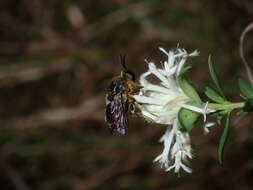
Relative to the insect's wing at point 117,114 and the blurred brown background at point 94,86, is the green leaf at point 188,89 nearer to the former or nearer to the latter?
the insect's wing at point 117,114

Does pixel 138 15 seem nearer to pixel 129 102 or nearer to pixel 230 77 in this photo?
pixel 230 77

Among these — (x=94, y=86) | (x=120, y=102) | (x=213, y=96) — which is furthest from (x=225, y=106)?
(x=94, y=86)

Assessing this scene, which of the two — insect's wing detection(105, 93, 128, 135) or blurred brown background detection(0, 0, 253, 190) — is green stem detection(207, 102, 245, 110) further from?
blurred brown background detection(0, 0, 253, 190)

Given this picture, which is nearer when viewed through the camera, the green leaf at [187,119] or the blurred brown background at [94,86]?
the green leaf at [187,119]

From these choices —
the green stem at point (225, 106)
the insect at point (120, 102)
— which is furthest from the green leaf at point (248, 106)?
the insect at point (120, 102)

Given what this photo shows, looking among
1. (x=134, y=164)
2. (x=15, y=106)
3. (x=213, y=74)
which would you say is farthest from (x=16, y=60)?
(x=213, y=74)

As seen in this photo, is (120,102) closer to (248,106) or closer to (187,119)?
(187,119)
